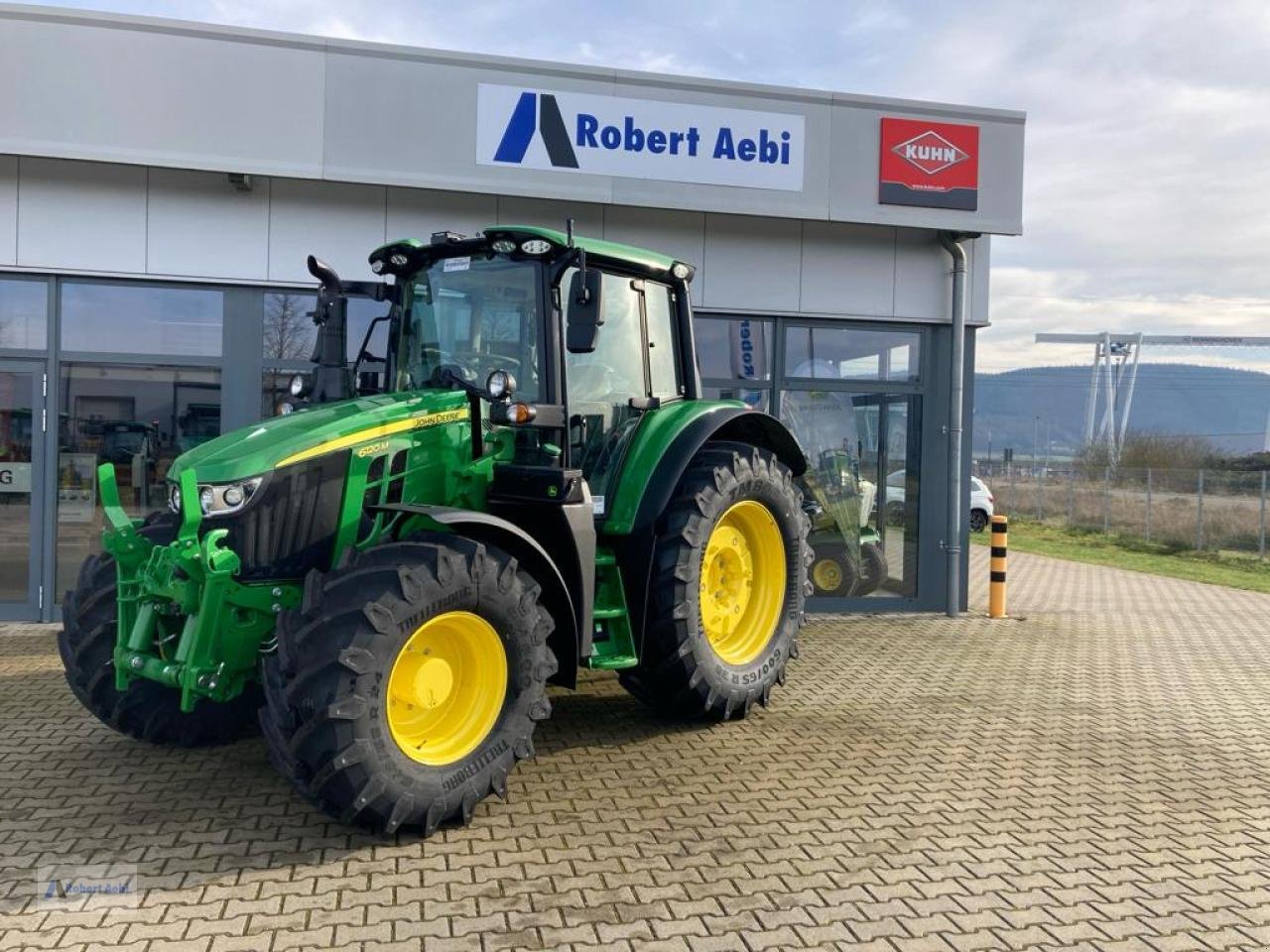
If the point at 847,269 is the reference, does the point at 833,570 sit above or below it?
below

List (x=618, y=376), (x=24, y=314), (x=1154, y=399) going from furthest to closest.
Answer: (x=1154, y=399), (x=24, y=314), (x=618, y=376)

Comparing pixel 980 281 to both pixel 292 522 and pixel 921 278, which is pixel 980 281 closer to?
pixel 921 278

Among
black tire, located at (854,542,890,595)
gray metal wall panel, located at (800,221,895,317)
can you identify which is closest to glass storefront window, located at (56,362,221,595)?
gray metal wall panel, located at (800,221,895,317)

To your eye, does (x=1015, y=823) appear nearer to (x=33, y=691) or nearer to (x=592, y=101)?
(x=33, y=691)

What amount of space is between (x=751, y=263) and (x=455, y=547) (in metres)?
6.11

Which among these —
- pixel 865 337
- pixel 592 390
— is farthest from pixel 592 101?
pixel 592 390

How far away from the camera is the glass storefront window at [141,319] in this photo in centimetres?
857

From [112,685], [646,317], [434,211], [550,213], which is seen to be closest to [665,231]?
[550,213]

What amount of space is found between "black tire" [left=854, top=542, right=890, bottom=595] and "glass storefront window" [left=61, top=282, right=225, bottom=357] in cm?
628

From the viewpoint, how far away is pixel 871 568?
33.9ft

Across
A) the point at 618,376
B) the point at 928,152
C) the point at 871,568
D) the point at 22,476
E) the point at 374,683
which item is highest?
the point at 928,152

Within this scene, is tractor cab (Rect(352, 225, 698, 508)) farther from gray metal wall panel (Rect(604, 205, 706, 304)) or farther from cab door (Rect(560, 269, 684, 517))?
gray metal wall panel (Rect(604, 205, 706, 304))

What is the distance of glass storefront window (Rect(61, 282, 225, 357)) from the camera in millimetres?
8570

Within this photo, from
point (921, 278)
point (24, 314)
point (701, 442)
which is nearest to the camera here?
point (701, 442)
